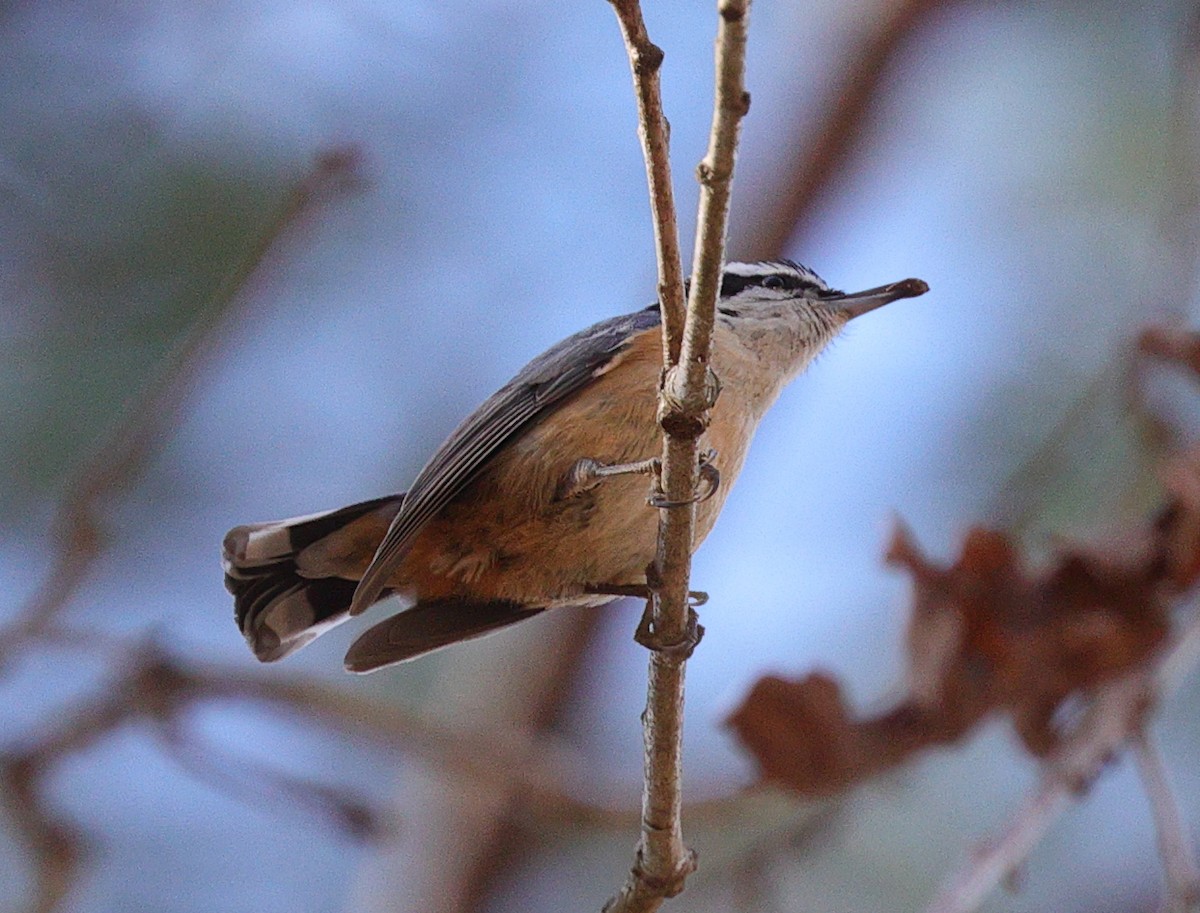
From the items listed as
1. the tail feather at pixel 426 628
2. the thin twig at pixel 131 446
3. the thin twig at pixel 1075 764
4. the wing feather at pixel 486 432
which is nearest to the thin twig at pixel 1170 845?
the thin twig at pixel 1075 764

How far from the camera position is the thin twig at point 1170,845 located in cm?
280

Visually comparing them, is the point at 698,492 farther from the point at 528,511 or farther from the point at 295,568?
the point at 295,568

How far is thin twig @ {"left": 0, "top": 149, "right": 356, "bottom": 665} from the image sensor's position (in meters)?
3.29

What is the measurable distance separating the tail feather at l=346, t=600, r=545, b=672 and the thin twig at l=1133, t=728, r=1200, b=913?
147cm

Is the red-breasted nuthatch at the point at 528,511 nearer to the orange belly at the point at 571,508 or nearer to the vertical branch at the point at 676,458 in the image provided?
the orange belly at the point at 571,508

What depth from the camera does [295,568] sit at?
3564mm

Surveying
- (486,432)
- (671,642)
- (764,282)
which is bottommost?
(671,642)

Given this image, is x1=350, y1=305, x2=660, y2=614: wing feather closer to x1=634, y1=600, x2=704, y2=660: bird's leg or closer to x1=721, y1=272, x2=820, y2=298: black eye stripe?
x1=721, y1=272, x2=820, y2=298: black eye stripe

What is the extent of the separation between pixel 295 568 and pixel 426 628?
0.42 metres

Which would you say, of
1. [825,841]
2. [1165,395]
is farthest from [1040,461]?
[825,841]

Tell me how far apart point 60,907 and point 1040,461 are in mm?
3543

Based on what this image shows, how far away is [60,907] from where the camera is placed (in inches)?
155

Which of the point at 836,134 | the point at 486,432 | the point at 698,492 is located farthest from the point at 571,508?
the point at 836,134

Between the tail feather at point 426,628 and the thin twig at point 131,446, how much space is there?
0.73 meters
